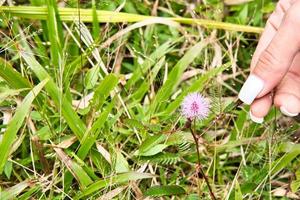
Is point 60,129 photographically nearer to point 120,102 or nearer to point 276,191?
point 120,102

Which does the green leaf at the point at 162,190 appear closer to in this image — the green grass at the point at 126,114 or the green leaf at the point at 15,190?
the green grass at the point at 126,114


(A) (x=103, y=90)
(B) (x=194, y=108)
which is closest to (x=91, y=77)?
(A) (x=103, y=90)

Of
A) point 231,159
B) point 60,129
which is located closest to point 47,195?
point 60,129

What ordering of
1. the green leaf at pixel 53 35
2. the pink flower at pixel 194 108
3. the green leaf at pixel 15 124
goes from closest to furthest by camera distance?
the pink flower at pixel 194 108 < the green leaf at pixel 15 124 < the green leaf at pixel 53 35

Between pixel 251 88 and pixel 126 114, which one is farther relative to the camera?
pixel 126 114

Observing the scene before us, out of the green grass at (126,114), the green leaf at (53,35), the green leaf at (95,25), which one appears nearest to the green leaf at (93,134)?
the green grass at (126,114)

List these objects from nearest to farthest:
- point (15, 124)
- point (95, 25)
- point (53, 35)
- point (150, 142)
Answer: point (15, 124)
point (150, 142)
point (53, 35)
point (95, 25)

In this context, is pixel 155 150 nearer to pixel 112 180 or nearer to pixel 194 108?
pixel 112 180

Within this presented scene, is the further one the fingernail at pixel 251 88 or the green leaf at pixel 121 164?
the green leaf at pixel 121 164
